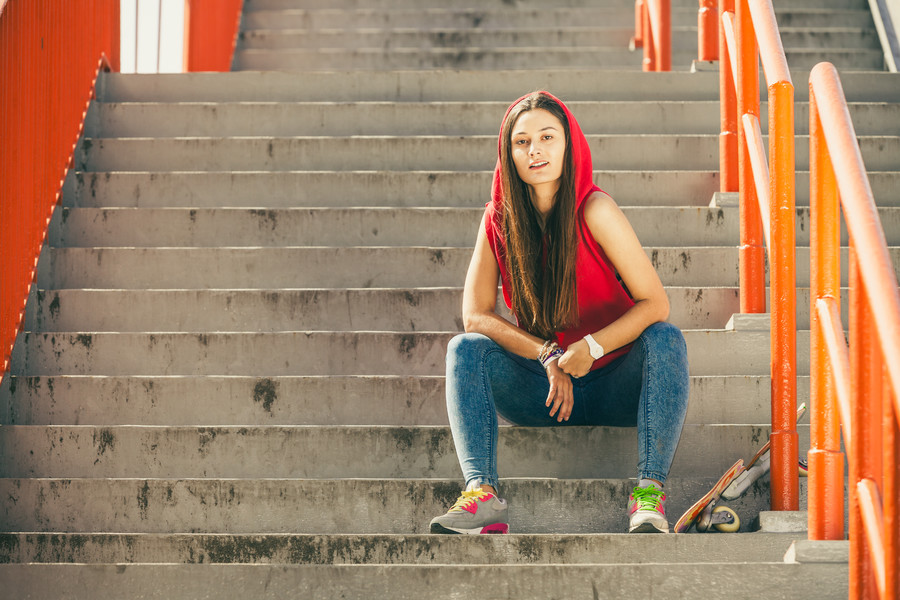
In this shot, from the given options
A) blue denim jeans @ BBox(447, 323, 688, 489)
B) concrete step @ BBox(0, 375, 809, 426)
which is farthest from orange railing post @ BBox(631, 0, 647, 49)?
blue denim jeans @ BBox(447, 323, 688, 489)

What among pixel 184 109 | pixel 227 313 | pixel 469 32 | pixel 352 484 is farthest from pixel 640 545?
pixel 469 32

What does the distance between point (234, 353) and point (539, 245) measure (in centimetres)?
106

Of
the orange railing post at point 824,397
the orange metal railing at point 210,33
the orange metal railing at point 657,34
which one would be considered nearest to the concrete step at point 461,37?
the orange metal railing at point 210,33

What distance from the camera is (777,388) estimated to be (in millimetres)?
2748

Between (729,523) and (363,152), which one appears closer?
(729,523)

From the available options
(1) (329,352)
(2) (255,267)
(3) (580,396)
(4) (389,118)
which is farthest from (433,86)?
(3) (580,396)

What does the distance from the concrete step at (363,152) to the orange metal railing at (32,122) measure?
11.0 inches

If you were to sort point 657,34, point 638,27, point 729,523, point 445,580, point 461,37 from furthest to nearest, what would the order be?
point 461,37
point 638,27
point 657,34
point 729,523
point 445,580

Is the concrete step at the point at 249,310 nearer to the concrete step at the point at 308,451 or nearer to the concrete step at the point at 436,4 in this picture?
the concrete step at the point at 308,451

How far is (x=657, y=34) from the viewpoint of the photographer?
568 centimetres

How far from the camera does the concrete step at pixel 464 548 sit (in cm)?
262

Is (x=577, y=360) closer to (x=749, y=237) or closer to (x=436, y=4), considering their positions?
(x=749, y=237)

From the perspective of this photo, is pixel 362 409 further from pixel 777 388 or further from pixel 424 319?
pixel 777 388

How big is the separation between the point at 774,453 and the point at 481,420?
70cm
